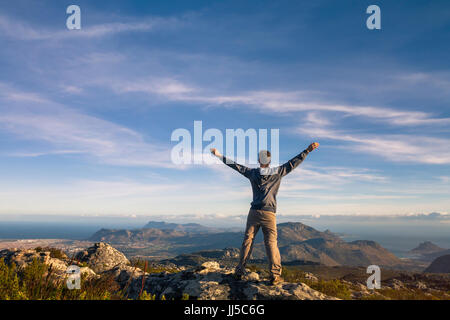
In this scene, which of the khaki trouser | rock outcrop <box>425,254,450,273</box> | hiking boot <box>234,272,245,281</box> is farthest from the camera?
rock outcrop <box>425,254,450,273</box>

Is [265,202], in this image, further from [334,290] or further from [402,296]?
[402,296]

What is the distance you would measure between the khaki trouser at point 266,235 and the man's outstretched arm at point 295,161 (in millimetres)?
1358

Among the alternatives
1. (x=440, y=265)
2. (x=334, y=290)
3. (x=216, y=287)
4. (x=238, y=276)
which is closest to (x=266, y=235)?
(x=238, y=276)

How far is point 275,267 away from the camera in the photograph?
329 inches

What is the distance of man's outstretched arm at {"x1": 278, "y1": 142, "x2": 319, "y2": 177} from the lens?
28.1ft

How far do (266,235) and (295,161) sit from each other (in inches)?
94.2

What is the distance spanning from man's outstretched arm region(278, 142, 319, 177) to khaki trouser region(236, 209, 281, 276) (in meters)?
1.36

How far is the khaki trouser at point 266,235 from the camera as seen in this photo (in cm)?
835

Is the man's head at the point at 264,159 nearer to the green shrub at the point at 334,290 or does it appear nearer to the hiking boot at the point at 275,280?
the hiking boot at the point at 275,280

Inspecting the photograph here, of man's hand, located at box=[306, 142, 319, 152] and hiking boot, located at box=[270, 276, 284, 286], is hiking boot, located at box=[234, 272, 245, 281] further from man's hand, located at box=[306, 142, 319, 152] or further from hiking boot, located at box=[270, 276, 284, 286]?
man's hand, located at box=[306, 142, 319, 152]

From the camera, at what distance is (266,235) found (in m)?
8.49

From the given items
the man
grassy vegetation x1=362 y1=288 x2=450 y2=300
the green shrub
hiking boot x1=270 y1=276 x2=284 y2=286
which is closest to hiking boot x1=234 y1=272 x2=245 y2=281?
the man
